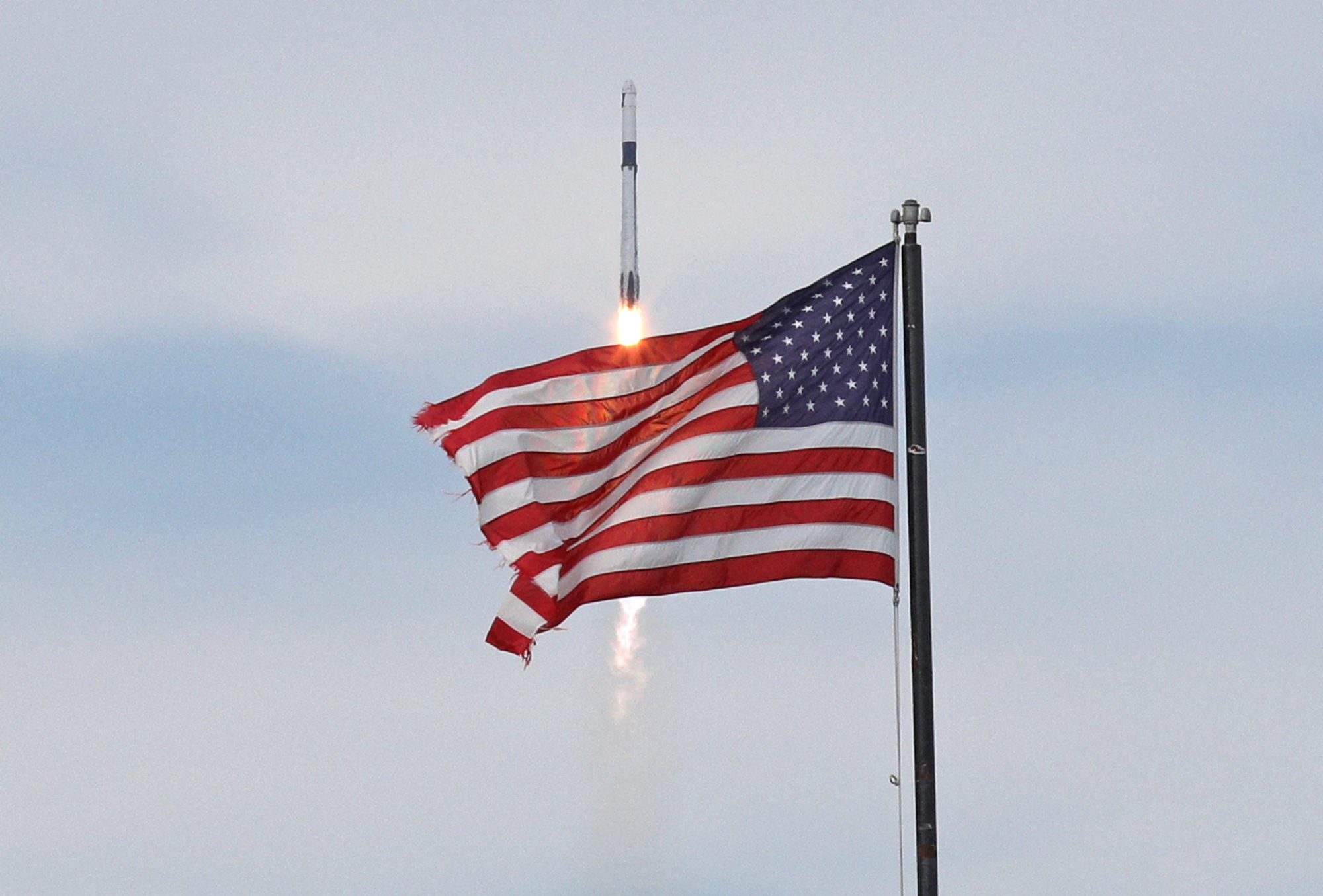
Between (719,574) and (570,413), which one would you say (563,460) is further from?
(719,574)

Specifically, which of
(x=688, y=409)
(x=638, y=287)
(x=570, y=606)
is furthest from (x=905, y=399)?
(x=638, y=287)

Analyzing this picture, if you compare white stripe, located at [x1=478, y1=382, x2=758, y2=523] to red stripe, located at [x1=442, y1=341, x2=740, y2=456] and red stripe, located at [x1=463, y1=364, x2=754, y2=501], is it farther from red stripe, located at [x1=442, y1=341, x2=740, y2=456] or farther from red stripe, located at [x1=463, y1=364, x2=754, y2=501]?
red stripe, located at [x1=442, y1=341, x2=740, y2=456]

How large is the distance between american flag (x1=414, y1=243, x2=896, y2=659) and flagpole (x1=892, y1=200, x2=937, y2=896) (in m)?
0.82

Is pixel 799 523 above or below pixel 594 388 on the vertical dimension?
below

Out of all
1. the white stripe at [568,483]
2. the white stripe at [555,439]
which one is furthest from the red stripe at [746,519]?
the white stripe at [555,439]

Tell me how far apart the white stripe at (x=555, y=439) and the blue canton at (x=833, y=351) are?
1408mm

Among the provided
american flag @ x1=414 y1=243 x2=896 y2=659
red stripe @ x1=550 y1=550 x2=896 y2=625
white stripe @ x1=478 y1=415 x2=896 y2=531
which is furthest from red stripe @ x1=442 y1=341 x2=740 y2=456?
red stripe @ x1=550 y1=550 x2=896 y2=625

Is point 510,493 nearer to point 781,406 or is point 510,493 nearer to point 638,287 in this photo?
point 781,406

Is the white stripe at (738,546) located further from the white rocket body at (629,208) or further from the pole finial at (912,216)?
the white rocket body at (629,208)

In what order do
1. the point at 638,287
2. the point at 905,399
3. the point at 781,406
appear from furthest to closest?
1. the point at 638,287
2. the point at 781,406
3. the point at 905,399

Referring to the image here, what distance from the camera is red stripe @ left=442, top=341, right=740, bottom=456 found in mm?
26375

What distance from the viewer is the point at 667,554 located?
2547 centimetres

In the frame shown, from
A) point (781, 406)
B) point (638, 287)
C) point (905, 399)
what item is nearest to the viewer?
point (905, 399)

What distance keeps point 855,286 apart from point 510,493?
17.5 feet
